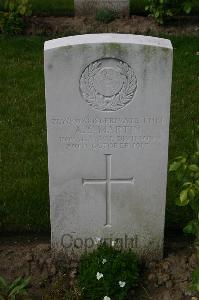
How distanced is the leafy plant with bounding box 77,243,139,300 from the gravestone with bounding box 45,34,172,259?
0.17 metres

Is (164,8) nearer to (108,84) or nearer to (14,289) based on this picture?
(108,84)

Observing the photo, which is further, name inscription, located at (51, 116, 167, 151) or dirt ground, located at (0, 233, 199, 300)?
dirt ground, located at (0, 233, 199, 300)

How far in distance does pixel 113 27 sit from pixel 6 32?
1.49 metres

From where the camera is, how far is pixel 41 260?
13.8 ft

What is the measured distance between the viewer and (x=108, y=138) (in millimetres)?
3834

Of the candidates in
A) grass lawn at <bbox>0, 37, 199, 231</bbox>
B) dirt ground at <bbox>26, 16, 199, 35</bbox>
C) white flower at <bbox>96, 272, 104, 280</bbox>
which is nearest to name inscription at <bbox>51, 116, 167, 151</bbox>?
white flower at <bbox>96, 272, 104, 280</bbox>

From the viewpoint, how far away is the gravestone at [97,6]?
8875mm

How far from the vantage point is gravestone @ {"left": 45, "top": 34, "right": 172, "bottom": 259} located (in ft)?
11.9

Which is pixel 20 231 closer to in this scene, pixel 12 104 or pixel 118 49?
pixel 118 49

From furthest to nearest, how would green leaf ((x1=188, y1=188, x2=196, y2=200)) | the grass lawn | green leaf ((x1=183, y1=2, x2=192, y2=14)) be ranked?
1. green leaf ((x1=183, y1=2, x2=192, y2=14))
2. the grass lawn
3. green leaf ((x1=188, y1=188, x2=196, y2=200))

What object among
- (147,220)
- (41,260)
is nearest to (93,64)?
(147,220)

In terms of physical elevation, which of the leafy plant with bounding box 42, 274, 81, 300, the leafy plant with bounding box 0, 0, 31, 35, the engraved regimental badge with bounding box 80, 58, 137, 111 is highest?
the leafy plant with bounding box 0, 0, 31, 35

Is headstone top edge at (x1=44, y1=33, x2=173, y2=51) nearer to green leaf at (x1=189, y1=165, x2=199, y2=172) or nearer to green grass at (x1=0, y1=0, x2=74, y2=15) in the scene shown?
green leaf at (x1=189, y1=165, x2=199, y2=172)

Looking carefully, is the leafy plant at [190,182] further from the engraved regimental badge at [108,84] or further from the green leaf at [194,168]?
the engraved regimental badge at [108,84]
